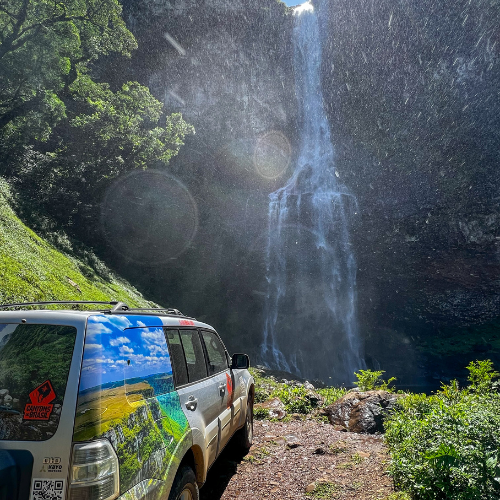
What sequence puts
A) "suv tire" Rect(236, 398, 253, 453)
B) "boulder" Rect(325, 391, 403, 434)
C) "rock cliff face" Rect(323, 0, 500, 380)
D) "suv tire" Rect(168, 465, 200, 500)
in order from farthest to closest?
"rock cliff face" Rect(323, 0, 500, 380) → "boulder" Rect(325, 391, 403, 434) → "suv tire" Rect(236, 398, 253, 453) → "suv tire" Rect(168, 465, 200, 500)

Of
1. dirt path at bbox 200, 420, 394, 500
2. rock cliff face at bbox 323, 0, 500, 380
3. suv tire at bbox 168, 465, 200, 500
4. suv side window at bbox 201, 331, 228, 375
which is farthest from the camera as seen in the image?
rock cliff face at bbox 323, 0, 500, 380

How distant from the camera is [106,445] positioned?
6.31 feet

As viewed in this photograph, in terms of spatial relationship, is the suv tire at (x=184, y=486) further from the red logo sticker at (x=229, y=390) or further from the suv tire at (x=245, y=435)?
the suv tire at (x=245, y=435)

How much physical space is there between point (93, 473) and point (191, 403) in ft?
4.22

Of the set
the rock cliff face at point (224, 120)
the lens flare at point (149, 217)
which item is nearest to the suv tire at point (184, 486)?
the lens flare at point (149, 217)

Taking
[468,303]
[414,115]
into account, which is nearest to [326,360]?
[468,303]

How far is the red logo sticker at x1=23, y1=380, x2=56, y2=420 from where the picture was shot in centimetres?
192

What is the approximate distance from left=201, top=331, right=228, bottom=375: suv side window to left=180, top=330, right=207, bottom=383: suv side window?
0.24m

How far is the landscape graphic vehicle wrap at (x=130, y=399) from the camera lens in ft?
6.48

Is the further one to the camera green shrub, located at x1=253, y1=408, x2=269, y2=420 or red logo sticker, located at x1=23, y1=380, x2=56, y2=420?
green shrub, located at x1=253, y1=408, x2=269, y2=420

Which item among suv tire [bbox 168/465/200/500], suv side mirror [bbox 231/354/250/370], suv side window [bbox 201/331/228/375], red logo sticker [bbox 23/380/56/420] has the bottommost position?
suv tire [bbox 168/465/200/500]

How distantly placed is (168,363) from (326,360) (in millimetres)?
27894

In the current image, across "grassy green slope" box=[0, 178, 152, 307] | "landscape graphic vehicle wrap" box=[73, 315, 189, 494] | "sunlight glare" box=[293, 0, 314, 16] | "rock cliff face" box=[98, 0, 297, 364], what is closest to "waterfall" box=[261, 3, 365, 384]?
"rock cliff face" box=[98, 0, 297, 364]

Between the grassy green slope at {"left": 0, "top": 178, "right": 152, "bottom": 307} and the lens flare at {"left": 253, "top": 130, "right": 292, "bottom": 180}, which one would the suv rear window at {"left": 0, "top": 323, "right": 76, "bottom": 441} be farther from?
the lens flare at {"left": 253, "top": 130, "right": 292, "bottom": 180}
